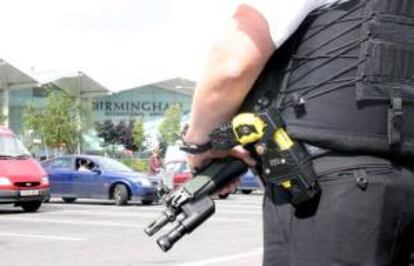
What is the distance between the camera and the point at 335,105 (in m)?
1.92

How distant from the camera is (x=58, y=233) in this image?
1199 cm

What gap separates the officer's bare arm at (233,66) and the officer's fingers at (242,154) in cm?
8

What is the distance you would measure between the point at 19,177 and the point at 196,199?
587 inches

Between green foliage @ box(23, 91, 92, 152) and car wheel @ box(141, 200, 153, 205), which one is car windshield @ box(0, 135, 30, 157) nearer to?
car wheel @ box(141, 200, 153, 205)

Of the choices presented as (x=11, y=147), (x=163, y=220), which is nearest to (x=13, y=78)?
(x=11, y=147)

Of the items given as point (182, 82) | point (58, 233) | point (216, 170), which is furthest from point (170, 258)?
point (182, 82)

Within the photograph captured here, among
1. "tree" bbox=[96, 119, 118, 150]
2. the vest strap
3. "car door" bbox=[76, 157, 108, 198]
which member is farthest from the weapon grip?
"tree" bbox=[96, 119, 118, 150]

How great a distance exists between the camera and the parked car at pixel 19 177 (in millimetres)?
16188

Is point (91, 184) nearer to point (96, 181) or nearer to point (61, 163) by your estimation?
point (96, 181)

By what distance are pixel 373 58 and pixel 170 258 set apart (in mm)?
7328

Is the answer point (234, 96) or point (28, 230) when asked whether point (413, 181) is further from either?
point (28, 230)

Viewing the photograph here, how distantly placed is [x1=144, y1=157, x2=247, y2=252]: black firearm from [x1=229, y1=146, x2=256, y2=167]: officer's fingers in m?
0.02

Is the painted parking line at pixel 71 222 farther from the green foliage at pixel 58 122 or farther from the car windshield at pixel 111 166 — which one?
the green foliage at pixel 58 122

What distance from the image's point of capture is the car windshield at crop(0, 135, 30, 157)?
55.9ft
